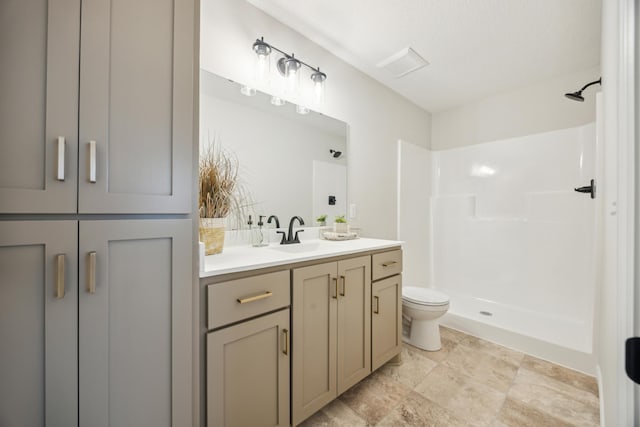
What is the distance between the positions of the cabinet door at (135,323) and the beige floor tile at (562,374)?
7.66 ft

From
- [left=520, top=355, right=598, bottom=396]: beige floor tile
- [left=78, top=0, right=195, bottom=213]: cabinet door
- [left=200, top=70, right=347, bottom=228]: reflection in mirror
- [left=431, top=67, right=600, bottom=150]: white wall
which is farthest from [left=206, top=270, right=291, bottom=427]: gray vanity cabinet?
[left=431, top=67, right=600, bottom=150]: white wall

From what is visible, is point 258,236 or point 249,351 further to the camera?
point 258,236

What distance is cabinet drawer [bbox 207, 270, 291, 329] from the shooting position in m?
0.96

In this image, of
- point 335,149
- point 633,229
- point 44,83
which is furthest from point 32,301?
point 335,149

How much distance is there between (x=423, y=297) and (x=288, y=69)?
2.06 m

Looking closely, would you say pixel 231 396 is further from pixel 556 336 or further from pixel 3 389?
pixel 556 336

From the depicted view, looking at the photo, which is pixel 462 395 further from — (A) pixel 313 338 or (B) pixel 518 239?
(B) pixel 518 239

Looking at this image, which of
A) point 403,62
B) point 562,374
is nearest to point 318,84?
point 403,62

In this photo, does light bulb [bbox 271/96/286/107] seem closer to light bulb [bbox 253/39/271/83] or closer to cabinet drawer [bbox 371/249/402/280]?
light bulb [bbox 253/39/271/83]

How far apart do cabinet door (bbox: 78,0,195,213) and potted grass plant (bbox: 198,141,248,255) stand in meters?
0.40

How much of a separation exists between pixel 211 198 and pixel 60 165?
69 centimetres

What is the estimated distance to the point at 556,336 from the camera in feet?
6.93

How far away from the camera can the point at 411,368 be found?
6.13ft

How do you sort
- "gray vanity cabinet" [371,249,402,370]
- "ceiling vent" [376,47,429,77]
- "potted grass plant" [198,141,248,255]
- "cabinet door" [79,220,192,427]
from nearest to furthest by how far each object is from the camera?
"cabinet door" [79,220,192,427], "potted grass plant" [198,141,248,255], "gray vanity cabinet" [371,249,402,370], "ceiling vent" [376,47,429,77]
